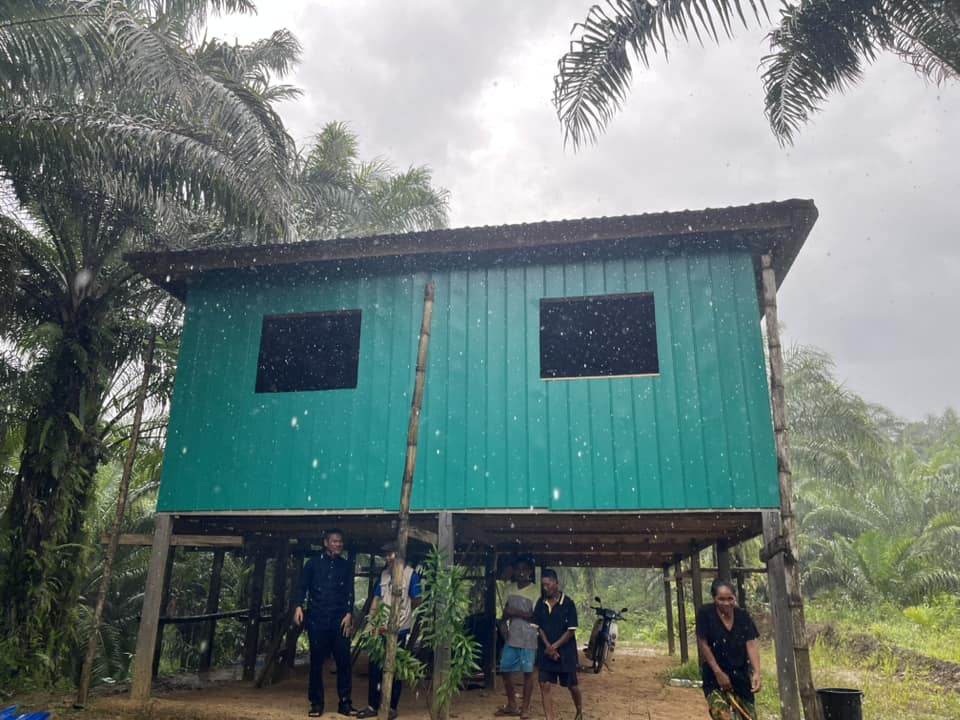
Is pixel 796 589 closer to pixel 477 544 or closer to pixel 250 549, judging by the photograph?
pixel 477 544

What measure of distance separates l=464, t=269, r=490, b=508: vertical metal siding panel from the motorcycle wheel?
21.0 ft

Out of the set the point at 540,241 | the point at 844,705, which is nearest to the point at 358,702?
the point at 844,705

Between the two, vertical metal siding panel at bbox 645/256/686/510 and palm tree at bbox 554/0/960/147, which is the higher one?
palm tree at bbox 554/0/960/147

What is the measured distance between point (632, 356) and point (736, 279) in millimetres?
4409

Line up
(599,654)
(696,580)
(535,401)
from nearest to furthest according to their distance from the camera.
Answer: (535,401) → (696,580) → (599,654)

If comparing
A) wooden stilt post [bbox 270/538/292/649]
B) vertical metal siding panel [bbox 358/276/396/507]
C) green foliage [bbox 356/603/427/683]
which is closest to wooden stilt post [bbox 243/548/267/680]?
wooden stilt post [bbox 270/538/292/649]

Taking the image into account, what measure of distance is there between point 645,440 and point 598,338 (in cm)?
441

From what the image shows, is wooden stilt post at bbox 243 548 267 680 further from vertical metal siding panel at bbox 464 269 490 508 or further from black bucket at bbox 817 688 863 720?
black bucket at bbox 817 688 863 720

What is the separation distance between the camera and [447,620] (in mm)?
7801

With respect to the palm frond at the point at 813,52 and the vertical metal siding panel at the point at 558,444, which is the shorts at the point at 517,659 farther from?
the palm frond at the point at 813,52

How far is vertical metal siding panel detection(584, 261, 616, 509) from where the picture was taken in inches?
320

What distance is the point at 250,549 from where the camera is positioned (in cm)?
1284

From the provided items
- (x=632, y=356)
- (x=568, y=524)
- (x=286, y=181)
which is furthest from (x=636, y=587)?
(x=286, y=181)

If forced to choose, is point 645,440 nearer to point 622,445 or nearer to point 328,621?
point 622,445
